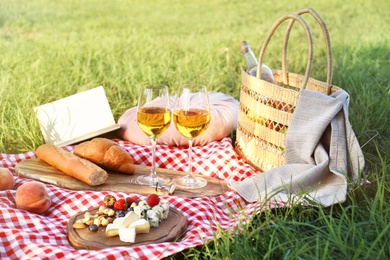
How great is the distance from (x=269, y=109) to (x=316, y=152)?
34 centimetres

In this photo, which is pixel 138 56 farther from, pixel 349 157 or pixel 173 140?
pixel 349 157

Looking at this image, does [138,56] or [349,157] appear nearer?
[349,157]

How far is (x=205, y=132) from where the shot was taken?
396 centimetres

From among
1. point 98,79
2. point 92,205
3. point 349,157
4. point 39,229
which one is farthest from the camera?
point 98,79

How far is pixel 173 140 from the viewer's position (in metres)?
3.97

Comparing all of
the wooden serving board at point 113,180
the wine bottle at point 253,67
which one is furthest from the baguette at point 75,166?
the wine bottle at point 253,67

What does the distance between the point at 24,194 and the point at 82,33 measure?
4746 mm

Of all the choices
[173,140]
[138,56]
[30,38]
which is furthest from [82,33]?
[173,140]

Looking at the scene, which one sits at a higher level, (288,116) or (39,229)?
(288,116)

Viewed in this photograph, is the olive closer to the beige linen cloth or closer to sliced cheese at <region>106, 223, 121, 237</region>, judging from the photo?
sliced cheese at <region>106, 223, 121, 237</region>

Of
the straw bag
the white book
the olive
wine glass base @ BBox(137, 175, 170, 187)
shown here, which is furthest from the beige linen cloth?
the white book

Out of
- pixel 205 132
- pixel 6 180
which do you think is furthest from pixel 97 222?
pixel 205 132

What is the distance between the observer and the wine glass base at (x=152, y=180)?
3263 millimetres

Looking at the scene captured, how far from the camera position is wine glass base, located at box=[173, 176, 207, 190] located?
10.7 ft
